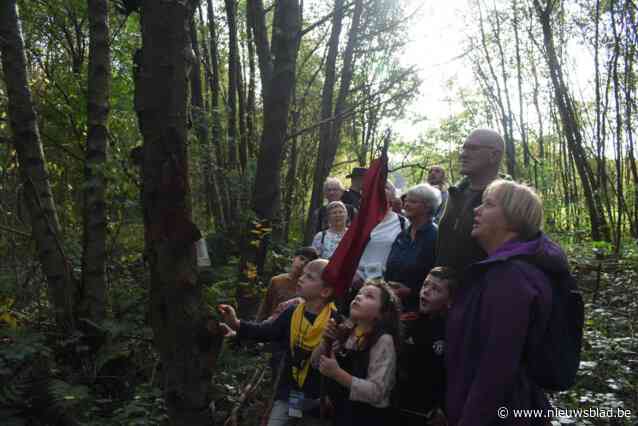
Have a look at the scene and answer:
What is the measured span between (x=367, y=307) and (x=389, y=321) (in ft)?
0.52

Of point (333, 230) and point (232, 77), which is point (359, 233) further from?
point (232, 77)

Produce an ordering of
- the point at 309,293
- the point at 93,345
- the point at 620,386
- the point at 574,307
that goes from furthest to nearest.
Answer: the point at 93,345, the point at 620,386, the point at 309,293, the point at 574,307

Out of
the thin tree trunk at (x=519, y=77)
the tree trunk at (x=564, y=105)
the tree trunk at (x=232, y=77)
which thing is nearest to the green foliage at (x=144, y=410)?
the tree trunk at (x=232, y=77)

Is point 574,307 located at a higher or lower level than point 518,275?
lower

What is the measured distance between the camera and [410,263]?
3.87 meters

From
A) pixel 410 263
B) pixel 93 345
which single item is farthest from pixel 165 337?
pixel 93 345

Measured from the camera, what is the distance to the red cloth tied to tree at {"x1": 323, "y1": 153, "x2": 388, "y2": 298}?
Result: 3.43 m

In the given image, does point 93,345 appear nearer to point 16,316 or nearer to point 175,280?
point 16,316

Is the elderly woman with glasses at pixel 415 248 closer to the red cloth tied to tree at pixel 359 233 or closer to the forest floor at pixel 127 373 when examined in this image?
the red cloth tied to tree at pixel 359 233

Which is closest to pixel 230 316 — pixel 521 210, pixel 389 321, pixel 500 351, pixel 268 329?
pixel 268 329

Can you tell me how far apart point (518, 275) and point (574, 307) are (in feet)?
1.02

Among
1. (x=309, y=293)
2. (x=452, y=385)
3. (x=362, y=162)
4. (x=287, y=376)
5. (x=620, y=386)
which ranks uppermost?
(x=362, y=162)

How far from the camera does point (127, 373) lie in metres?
4.80

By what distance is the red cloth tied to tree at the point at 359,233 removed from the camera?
3.43 meters
